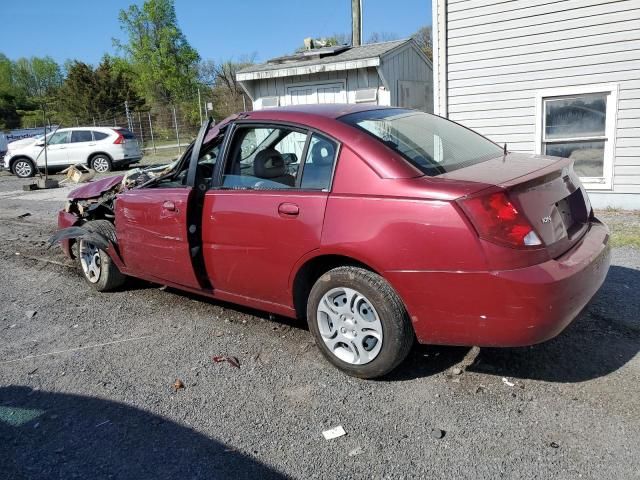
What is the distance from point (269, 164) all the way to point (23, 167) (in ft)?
65.6

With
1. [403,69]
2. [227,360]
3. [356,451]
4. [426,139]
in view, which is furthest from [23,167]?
[356,451]

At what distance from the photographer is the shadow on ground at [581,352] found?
3.26 metres

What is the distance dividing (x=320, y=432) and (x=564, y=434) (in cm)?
124

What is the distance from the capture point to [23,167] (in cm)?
2023

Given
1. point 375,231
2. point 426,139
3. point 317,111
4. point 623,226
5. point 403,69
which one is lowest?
point 623,226

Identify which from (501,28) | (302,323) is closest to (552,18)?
(501,28)

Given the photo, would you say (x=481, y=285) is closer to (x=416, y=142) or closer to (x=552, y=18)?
(x=416, y=142)

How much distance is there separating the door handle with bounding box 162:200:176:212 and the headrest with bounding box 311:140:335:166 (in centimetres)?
128

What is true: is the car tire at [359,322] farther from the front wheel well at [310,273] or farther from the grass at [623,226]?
the grass at [623,226]

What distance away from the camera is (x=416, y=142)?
339 cm

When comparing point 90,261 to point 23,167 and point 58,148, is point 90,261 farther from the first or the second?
point 23,167

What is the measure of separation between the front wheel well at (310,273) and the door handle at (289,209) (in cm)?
31

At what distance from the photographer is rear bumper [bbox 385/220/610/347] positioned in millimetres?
2656

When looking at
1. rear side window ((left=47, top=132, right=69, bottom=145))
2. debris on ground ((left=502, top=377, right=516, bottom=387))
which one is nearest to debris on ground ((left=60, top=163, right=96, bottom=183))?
rear side window ((left=47, top=132, right=69, bottom=145))
